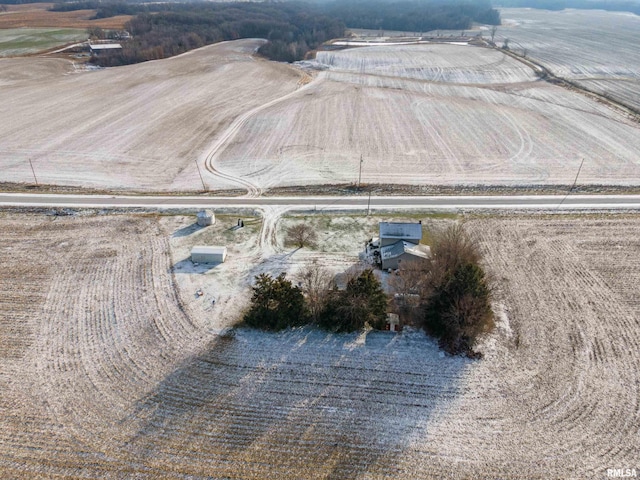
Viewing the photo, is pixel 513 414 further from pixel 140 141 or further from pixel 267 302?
pixel 140 141

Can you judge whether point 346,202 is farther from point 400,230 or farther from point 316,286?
point 316,286

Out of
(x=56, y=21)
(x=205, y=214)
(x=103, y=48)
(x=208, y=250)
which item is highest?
(x=56, y=21)

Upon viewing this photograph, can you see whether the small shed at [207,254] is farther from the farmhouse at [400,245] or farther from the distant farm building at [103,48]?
the distant farm building at [103,48]

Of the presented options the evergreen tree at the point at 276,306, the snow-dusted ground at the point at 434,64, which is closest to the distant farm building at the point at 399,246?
the evergreen tree at the point at 276,306

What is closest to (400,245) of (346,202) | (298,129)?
(346,202)

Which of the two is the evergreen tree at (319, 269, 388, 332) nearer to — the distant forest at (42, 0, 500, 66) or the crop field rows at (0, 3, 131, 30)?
the distant forest at (42, 0, 500, 66)

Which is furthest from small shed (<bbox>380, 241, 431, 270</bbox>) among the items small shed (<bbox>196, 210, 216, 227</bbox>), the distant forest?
the distant forest
